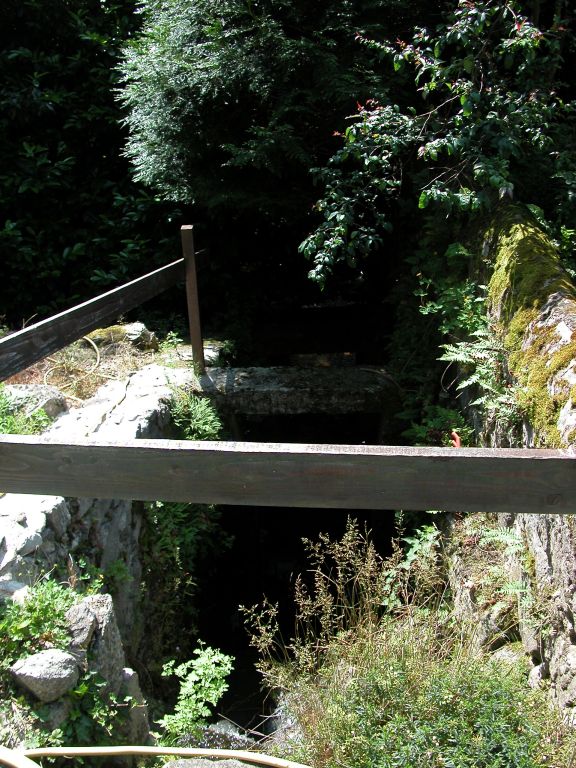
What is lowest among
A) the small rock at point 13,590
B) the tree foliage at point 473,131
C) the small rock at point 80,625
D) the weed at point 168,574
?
the weed at point 168,574

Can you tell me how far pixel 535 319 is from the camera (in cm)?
344

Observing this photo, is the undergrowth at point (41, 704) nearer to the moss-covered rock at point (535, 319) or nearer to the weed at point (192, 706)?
the weed at point (192, 706)

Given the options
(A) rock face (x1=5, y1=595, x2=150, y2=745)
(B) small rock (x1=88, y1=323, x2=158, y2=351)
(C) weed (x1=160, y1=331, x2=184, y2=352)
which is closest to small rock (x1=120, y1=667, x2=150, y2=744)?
(A) rock face (x1=5, y1=595, x2=150, y2=745)

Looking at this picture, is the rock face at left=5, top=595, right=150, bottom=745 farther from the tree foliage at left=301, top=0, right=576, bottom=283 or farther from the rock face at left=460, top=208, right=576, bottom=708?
the tree foliage at left=301, top=0, right=576, bottom=283

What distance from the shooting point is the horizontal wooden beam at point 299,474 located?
1.79 m

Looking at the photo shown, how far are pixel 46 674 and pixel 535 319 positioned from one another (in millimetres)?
2752

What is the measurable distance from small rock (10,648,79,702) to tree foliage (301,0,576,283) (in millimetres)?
3109

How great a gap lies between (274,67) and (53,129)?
4.10 metres

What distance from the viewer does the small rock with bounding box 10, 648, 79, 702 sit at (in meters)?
2.33

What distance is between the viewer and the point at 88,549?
3.38m

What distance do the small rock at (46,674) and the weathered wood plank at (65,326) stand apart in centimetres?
126

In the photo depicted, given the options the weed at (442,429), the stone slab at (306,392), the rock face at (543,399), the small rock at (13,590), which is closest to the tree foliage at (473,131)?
the rock face at (543,399)

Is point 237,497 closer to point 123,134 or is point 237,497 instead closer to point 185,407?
point 185,407

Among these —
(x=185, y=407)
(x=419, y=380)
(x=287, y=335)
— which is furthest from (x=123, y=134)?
(x=419, y=380)
